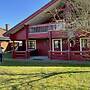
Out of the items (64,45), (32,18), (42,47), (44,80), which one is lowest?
(44,80)

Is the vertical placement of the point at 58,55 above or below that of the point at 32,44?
below

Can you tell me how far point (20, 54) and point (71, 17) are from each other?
16.9 metres

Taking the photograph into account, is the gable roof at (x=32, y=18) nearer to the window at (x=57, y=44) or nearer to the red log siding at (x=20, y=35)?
the red log siding at (x=20, y=35)

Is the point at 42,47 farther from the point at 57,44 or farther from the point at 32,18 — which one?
the point at 32,18

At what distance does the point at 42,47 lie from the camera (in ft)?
113

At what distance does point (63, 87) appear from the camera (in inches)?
514

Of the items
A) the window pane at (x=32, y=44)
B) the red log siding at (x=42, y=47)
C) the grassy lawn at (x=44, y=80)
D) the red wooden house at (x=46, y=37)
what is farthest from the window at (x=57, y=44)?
the grassy lawn at (x=44, y=80)

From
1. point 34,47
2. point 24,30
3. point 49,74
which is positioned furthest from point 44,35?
point 49,74

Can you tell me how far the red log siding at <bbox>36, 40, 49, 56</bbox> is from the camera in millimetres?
34000

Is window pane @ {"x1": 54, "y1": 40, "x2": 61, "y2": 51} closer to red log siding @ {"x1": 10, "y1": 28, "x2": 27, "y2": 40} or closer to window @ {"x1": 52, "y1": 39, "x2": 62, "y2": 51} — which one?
window @ {"x1": 52, "y1": 39, "x2": 62, "y2": 51}

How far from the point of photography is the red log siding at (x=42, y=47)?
112ft

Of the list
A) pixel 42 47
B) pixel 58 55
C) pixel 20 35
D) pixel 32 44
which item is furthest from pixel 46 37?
pixel 32 44

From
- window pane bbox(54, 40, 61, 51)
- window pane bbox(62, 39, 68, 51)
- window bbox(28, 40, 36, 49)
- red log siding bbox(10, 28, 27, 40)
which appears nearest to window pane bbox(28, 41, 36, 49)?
window bbox(28, 40, 36, 49)

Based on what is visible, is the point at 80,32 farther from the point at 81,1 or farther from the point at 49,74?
the point at 49,74
